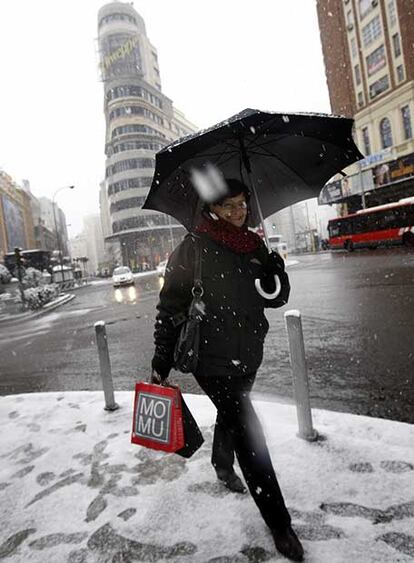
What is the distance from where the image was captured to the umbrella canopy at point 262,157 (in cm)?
242

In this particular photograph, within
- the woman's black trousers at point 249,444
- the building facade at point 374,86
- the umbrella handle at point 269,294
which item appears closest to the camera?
the woman's black trousers at point 249,444

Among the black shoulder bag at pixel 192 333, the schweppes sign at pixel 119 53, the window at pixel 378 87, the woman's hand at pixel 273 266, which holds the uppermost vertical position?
the schweppes sign at pixel 119 53

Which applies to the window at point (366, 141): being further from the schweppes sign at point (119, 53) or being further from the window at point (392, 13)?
the schweppes sign at point (119, 53)

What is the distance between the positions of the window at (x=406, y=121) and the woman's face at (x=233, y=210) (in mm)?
37774

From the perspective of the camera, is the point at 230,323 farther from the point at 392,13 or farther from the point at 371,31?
the point at 371,31

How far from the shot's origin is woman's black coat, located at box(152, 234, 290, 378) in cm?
217

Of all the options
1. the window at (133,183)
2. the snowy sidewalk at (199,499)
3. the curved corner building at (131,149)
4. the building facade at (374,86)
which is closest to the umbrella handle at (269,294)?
the snowy sidewalk at (199,499)

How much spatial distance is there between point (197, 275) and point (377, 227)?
28013 mm

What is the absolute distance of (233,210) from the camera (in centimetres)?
232

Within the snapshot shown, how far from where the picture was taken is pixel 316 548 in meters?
2.02

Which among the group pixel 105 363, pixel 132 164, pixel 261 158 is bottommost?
pixel 105 363

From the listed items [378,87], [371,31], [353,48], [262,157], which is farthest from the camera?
[353,48]

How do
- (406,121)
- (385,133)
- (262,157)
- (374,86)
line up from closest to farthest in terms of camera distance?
(262,157) < (406,121) < (385,133) < (374,86)

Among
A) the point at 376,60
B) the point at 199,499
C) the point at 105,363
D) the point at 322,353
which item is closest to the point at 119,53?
the point at 376,60
